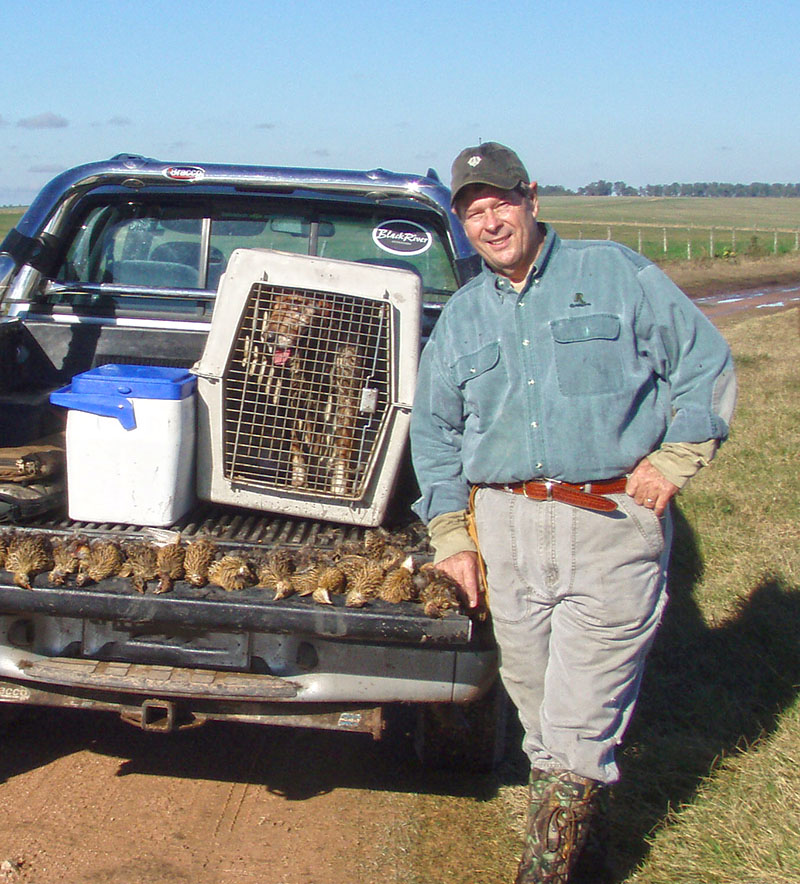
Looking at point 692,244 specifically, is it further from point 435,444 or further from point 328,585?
point 328,585

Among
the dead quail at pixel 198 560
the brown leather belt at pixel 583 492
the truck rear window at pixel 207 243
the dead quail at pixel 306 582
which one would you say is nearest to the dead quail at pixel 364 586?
the dead quail at pixel 306 582

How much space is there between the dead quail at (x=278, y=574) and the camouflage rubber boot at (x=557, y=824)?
3.01ft

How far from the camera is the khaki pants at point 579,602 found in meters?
2.91

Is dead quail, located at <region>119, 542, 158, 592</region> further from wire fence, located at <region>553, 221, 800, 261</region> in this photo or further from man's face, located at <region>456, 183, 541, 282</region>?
wire fence, located at <region>553, 221, 800, 261</region>

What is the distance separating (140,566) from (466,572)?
38.3 inches

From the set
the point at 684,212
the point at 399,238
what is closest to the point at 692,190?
the point at 684,212

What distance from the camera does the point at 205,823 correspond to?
140 inches

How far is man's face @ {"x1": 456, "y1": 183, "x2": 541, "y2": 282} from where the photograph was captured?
2.89 meters

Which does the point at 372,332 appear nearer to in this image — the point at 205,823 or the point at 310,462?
the point at 310,462

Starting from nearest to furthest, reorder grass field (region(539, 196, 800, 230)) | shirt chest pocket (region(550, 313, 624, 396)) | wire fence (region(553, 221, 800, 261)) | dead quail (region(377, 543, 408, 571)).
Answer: shirt chest pocket (region(550, 313, 624, 396)) < dead quail (region(377, 543, 408, 571)) < wire fence (region(553, 221, 800, 261)) < grass field (region(539, 196, 800, 230))

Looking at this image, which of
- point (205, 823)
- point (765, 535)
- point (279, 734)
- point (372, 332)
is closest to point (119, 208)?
point (372, 332)

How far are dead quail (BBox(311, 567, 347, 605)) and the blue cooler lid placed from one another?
75 cm

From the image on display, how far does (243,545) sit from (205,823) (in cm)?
101

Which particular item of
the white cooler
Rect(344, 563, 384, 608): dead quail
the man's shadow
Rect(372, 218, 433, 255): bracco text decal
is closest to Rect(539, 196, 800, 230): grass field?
the man's shadow
